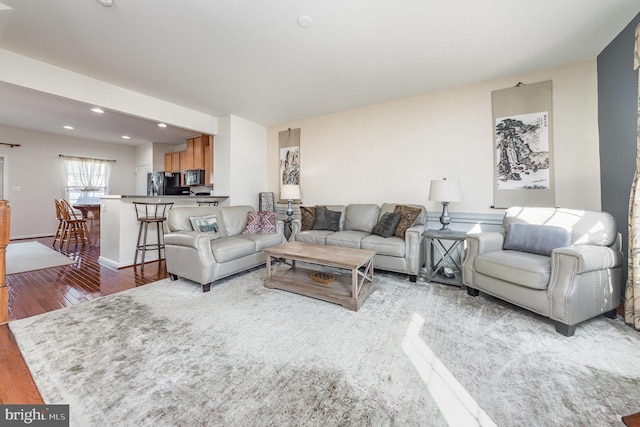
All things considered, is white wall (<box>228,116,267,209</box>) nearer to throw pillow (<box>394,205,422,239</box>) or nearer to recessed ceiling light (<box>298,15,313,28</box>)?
recessed ceiling light (<box>298,15,313,28</box>)

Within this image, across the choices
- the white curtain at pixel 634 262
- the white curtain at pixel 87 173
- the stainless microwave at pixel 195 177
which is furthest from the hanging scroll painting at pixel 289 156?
the white curtain at pixel 87 173

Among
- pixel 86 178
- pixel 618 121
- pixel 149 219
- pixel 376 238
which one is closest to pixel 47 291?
pixel 149 219

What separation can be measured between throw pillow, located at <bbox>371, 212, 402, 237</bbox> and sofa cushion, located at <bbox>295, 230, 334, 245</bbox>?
70 centimetres

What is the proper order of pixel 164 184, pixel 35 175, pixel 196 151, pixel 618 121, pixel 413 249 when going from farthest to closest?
pixel 35 175, pixel 164 184, pixel 196 151, pixel 413 249, pixel 618 121

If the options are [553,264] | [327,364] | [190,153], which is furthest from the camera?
[190,153]

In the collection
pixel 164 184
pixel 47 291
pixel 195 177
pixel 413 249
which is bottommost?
pixel 47 291

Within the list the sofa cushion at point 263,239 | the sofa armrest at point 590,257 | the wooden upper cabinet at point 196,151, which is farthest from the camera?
the wooden upper cabinet at point 196,151

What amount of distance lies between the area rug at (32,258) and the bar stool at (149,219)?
4.00ft

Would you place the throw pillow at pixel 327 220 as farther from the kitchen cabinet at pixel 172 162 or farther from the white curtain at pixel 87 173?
the white curtain at pixel 87 173

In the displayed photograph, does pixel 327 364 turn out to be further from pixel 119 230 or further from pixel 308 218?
pixel 119 230

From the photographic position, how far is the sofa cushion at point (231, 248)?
2900mm

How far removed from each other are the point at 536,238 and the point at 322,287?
2.13 m

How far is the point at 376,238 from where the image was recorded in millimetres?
3303

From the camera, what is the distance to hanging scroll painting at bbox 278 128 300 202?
4984 millimetres
